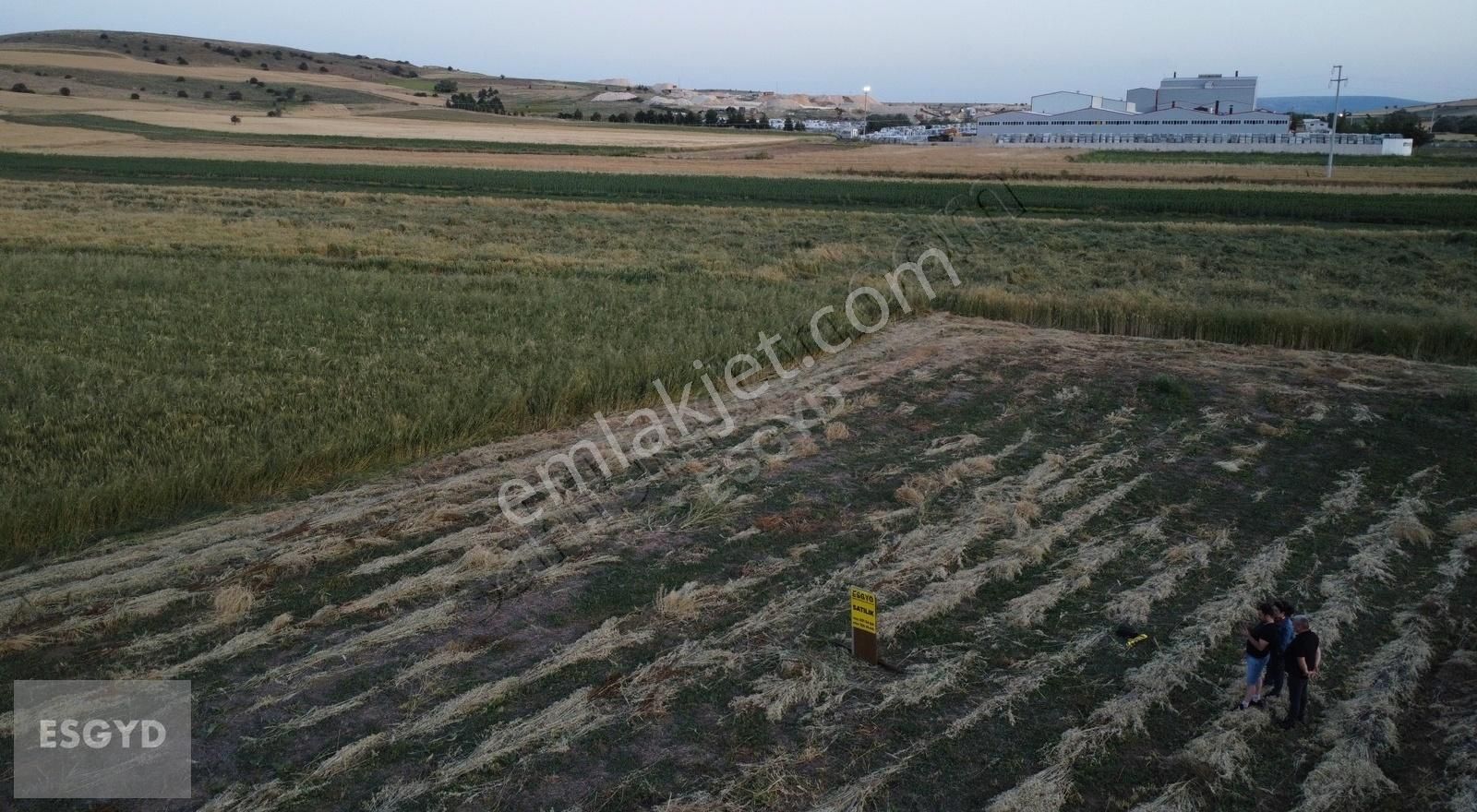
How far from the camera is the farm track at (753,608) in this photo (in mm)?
5500

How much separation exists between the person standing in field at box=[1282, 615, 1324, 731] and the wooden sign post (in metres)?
2.27

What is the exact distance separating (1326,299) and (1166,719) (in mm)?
16992

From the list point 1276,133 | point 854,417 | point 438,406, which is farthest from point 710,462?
point 1276,133

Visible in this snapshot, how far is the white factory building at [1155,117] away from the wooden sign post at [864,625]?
306 ft

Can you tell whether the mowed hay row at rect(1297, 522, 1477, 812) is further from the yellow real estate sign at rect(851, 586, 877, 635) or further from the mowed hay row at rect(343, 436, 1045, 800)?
the mowed hay row at rect(343, 436, 1045, 800)

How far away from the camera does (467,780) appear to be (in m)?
5.33

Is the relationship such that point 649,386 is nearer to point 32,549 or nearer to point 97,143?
point 32,549

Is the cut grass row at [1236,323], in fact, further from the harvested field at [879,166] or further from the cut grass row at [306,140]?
the cut grass row at [306,140]

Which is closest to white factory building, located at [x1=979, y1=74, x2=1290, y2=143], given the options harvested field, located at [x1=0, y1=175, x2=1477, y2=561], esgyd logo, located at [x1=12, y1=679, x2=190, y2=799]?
harvested field, located at [x1=0, y1=175, x2=1477, y2=561]

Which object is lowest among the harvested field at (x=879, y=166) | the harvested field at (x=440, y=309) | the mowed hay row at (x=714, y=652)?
the mowed hay row at (x=714, y=652)

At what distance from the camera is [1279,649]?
5.84 metres

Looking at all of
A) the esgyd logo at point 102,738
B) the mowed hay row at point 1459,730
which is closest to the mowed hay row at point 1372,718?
the mowed hay row at point 1459,730

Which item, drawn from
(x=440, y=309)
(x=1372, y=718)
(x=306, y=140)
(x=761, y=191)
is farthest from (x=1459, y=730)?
(x=306, y=140)

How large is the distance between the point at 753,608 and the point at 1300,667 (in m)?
3.31
